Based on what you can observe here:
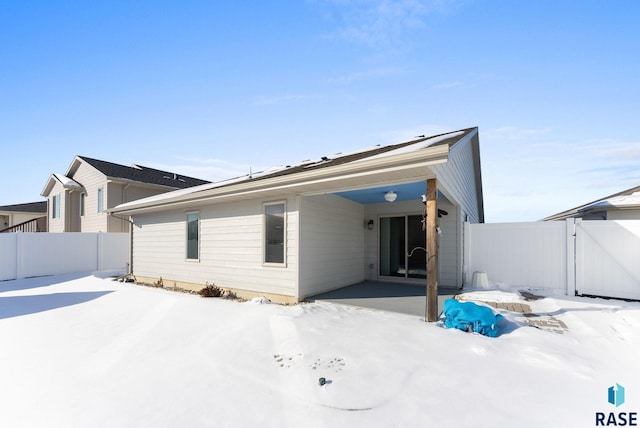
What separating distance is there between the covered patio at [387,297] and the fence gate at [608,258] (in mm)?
2985

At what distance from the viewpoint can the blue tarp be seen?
4.27 metres

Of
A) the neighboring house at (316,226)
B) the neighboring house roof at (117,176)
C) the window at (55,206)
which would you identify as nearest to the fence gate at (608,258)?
the neighboring house at (316,226)

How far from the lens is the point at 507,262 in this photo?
825 centimetres

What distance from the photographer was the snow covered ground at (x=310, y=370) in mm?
2506

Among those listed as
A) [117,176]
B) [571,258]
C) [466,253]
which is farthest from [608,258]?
[117,176]

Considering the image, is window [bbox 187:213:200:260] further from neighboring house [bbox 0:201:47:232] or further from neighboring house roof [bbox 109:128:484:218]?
neighboring house [bbox 0:201:47:232]

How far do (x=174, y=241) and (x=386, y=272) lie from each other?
6.96 m

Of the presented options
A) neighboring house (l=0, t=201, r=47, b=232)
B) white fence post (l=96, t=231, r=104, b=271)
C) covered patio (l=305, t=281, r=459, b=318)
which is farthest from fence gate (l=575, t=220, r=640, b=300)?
neighboring house (l=0, t=201, r=47, b=232)

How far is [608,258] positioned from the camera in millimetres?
6887

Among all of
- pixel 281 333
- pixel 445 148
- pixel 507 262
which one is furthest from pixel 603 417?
pixel 507 262

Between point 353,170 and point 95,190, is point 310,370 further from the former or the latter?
point 95,190

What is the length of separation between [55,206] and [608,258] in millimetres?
26290

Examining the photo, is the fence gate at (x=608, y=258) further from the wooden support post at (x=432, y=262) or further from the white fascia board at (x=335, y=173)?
the white fascia board at (x=335, y=173)

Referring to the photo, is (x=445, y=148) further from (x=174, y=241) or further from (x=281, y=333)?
(x=174, y=241)
